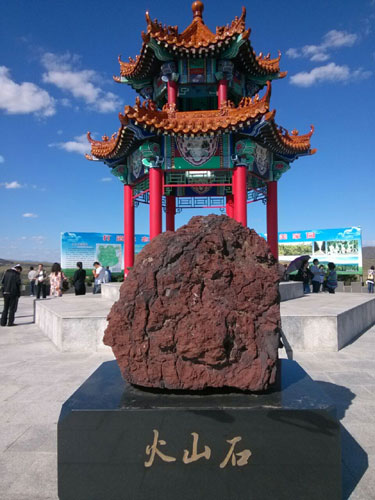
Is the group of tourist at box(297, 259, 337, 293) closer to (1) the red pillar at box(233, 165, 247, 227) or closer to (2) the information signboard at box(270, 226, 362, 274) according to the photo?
(1) the red pillar at box(233, 165, 247, 227)

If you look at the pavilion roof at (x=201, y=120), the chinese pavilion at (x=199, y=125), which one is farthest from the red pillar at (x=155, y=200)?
the pavilion roof at (x=201, y=120)

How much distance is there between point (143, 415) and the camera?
2.35m

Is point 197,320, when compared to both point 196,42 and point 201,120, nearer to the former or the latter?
point 201,120

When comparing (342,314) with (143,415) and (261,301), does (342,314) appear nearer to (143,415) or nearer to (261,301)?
(261,301)

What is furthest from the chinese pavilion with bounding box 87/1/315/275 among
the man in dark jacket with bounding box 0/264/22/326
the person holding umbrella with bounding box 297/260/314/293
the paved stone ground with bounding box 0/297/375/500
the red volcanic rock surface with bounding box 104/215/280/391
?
the red volcanic rock surface with bounding box 104/215/280/391

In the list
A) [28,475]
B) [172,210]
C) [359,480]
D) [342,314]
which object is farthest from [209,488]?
[172,210]

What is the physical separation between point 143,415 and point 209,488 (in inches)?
23.4

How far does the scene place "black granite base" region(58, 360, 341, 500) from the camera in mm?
2256

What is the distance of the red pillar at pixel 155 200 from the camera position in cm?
1012

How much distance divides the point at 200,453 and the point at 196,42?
10751mm

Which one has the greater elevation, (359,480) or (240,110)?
(240,110)

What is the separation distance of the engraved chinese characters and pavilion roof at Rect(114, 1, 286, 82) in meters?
10.4

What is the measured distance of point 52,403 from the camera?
13.3ft

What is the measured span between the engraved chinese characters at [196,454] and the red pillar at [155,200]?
8049mm
